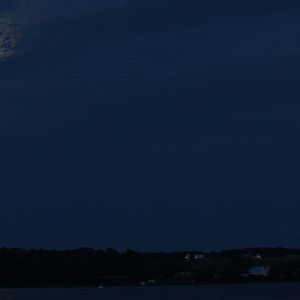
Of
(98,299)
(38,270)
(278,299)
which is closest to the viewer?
(278,299)

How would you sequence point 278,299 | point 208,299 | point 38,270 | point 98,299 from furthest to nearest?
point 38,270 < point 98,299 < point 208,299 < point 278,299

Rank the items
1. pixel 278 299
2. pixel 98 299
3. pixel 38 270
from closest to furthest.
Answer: pixel 278 299 → pixel 98 299 → pixel 38 270

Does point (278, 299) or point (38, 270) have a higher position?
point (278, 299)

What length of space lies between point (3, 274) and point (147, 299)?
4850cm

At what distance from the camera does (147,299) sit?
524ft

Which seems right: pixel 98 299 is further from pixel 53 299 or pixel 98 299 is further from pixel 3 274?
pixel 3 274

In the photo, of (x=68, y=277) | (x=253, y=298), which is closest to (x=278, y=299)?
(x=253, y=298)

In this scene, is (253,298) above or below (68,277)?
above

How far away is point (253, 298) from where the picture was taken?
501 feet

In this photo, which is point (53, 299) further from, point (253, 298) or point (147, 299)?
point (253, 298)

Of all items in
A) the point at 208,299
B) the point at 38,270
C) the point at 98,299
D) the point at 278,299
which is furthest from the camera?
the point at 38,270

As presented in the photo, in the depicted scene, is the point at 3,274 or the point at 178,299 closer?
the point at 178,299

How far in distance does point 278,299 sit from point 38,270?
67083 mm

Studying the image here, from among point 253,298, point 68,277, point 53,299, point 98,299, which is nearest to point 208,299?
point 253,298
